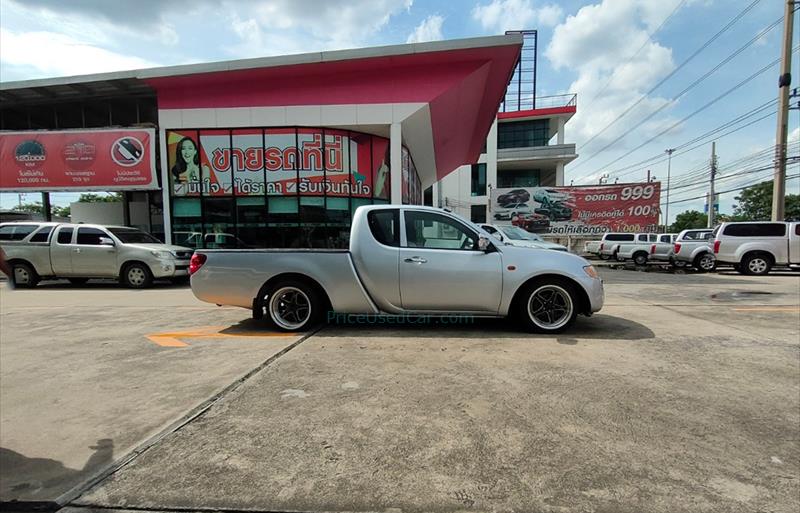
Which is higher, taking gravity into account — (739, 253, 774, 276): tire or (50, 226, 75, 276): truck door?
(50, 226, 75, 276): truck door

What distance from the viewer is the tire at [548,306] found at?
17.2 feet

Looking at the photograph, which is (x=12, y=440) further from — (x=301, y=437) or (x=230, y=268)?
(x=230, y=268)

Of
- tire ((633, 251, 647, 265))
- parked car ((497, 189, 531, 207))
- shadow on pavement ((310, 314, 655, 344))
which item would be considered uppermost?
parked car ((497, 189, 531, 207))

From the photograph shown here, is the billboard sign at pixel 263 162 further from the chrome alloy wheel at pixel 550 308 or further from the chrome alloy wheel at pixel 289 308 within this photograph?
the chrome alloy wheel at pixel 550 308

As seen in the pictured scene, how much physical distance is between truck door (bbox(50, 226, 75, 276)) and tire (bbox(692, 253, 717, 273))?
21.3m

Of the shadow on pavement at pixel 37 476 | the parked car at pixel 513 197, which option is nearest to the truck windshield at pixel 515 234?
the shadow on pavement at pixel 37 476

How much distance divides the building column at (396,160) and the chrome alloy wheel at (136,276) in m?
8.73

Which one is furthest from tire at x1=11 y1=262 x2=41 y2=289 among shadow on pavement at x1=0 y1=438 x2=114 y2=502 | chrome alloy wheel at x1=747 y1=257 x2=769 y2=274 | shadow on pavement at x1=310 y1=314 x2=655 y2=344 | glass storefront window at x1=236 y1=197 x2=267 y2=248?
chrome alloy wheel at x1=747 y1=257 x2=769 y2=274

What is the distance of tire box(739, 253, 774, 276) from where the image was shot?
1385 cm

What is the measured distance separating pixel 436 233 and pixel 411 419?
290cm

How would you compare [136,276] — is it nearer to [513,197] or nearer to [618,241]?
[618,241]

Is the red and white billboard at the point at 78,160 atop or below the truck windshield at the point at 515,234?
atop

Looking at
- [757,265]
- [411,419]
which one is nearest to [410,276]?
[411,419]

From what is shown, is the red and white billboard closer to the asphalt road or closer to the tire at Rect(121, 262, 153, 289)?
the tire at Rect(121, 262, 153, 289)
